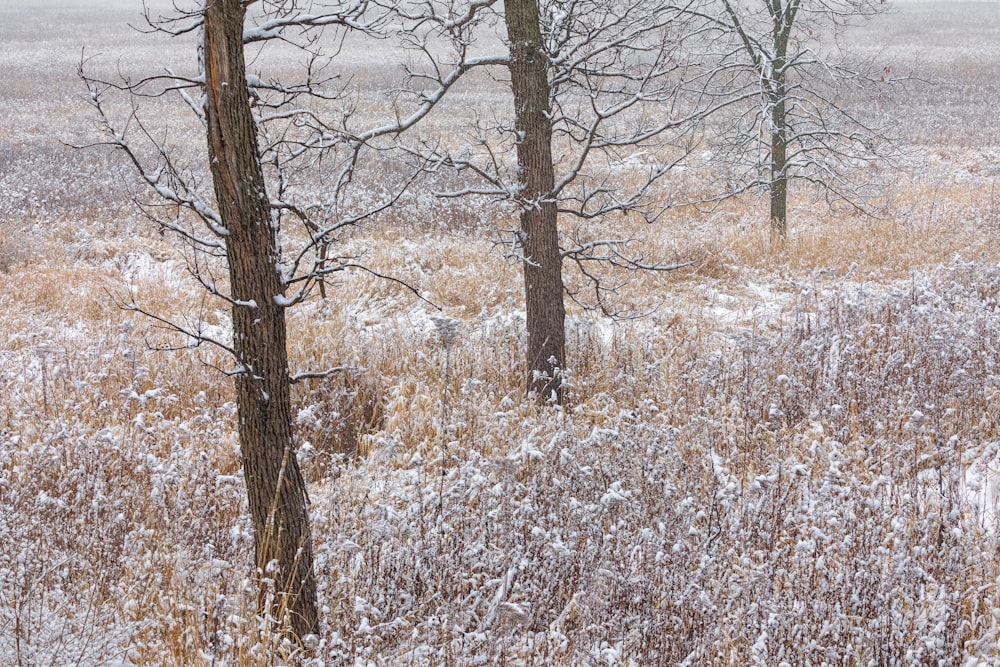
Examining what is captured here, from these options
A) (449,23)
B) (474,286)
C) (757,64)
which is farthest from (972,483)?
(757,64)

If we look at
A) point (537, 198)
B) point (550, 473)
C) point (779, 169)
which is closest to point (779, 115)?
point (779, 169)

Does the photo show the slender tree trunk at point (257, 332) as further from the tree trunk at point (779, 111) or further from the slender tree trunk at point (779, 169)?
the slender tree trunk at point (779, 169)

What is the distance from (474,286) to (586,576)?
6505mm

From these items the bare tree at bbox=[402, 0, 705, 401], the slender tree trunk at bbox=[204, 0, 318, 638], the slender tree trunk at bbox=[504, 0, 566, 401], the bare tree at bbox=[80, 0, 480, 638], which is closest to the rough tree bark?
the bare tree at bbox=[402, 0, 705, 401]

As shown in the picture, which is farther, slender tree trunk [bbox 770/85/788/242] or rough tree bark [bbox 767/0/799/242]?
slender tree trunk [bbox 770/85/788/242]

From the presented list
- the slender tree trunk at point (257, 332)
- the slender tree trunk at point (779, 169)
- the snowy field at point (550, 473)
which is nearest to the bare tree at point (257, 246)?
the slender tree trunk at point (257, 332)

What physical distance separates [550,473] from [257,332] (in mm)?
2351

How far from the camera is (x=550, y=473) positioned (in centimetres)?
455

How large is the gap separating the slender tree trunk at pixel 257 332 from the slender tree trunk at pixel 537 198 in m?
2.86

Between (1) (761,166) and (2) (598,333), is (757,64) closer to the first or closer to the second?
(1) (761,166)

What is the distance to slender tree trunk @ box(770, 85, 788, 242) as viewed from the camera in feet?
33.7

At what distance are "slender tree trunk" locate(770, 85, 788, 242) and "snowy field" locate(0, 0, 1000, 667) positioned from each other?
0.72 metres

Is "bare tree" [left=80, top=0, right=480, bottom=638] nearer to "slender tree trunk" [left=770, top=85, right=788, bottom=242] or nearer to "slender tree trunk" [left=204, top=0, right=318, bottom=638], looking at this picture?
"slender tree trunk" [left=204, top=0, right=318, bottom=638]

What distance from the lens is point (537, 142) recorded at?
5.61 meters
